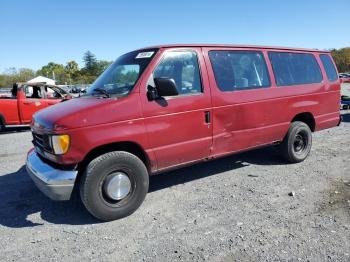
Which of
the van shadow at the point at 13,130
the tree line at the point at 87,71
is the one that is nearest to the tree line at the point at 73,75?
the tree line at the point at 87,71

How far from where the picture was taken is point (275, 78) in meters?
5.62

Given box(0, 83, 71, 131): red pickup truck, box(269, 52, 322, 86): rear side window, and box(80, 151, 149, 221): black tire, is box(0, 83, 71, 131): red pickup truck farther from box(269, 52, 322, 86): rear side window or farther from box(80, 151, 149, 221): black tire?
box(269, 52, 322, 86): rear side window

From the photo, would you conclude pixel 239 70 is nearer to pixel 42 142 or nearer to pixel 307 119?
pixel 307 119

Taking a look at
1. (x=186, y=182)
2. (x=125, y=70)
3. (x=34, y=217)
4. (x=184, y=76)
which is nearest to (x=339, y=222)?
(x=186, y=182)

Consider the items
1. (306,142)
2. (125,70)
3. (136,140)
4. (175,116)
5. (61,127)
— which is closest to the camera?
(61,127)

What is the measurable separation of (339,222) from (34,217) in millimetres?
3801

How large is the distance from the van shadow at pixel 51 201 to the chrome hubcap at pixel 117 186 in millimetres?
412

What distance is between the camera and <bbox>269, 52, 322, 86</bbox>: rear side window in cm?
573

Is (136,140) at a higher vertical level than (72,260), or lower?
higher

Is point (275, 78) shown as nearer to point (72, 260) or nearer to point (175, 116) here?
point (175, 116)

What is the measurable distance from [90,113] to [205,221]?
1892 mm

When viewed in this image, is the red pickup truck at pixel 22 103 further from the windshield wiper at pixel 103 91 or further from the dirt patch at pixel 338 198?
the dirt patch at pixel 338 198

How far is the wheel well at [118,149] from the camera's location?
159 inches

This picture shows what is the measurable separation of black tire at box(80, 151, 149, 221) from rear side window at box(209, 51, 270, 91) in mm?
1777
